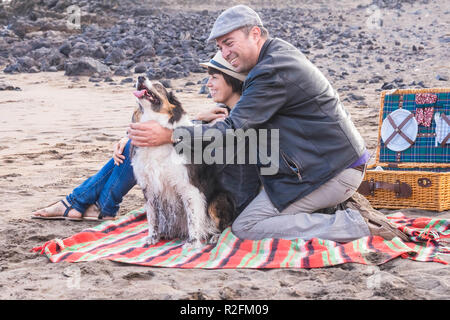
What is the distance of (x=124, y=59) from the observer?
15.4 metres

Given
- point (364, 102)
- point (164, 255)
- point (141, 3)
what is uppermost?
point (141, 3)

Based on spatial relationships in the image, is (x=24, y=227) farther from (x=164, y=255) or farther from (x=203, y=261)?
(x=203, y=261)

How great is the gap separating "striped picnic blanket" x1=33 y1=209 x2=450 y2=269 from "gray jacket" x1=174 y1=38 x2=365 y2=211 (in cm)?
35

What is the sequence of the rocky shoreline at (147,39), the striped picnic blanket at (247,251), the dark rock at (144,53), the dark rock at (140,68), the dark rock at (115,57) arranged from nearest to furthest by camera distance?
the striped picnic blanket at (247,251) → the dark rock at (140,68) → the rocky shoreline at (147,39) → the dark rock at (115,57) → the dark rock at (144,53)

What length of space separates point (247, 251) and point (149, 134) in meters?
0.99

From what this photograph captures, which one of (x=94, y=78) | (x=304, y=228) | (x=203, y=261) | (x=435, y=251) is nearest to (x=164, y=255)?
(x=203, y=261)

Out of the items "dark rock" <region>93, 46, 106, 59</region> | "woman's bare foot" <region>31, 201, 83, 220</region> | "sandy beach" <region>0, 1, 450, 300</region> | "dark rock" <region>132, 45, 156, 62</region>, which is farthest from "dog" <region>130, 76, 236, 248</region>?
"dark rock" <region>93, 46, 106, 59</region>

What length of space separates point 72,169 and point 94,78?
7222 millimetres

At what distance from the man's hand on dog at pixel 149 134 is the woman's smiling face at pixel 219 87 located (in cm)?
57

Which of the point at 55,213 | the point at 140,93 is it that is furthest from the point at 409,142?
the point at 55,213

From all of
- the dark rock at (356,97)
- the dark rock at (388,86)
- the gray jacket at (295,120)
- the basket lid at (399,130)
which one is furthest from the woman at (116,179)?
the dark rock at (388,86)

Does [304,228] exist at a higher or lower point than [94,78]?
lower

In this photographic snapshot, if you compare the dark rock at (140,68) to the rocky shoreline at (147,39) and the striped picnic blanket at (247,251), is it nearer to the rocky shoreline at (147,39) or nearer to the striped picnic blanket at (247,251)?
the rocky shoreline at (147,39)

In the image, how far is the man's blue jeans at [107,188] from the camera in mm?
4324
